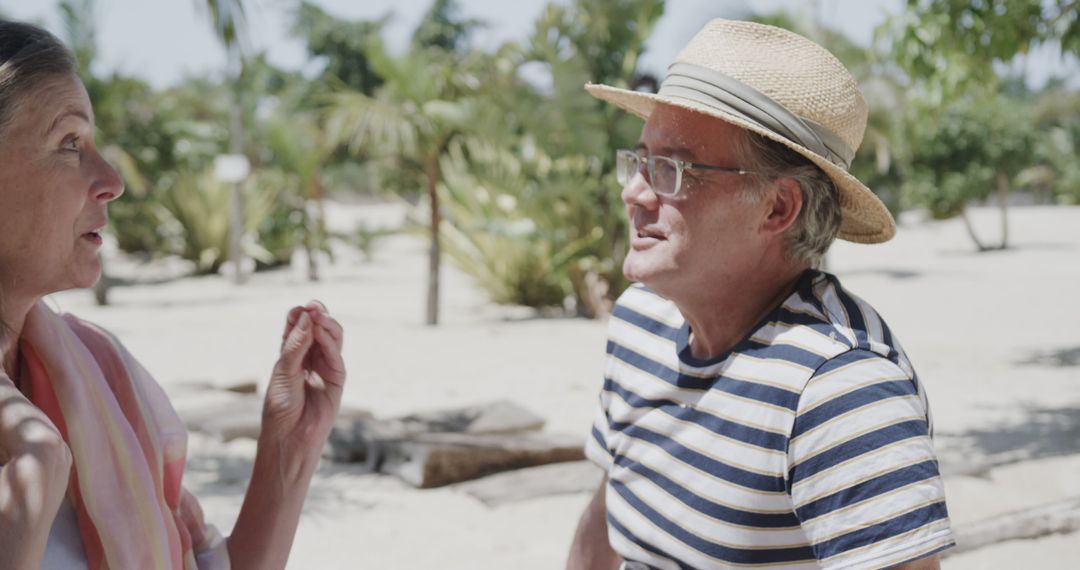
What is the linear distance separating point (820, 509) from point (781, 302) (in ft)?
1.29

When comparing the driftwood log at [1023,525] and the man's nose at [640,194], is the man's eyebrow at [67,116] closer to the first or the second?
the man's nose at [640,194]

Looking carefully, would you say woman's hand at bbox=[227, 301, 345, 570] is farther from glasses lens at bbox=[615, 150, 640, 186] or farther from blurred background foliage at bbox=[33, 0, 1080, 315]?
blurred background foliage at bbox=[33, 0, 1080, 315]

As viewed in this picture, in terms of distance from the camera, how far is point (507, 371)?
871cm

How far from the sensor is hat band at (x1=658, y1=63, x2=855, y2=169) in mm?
1639

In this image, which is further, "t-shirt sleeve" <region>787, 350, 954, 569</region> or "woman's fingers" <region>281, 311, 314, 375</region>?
"woman's fingers" <region>281, 311, 314, 375</region>

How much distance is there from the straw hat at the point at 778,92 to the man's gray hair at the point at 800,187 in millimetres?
35

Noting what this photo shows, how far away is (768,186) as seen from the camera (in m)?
1.71

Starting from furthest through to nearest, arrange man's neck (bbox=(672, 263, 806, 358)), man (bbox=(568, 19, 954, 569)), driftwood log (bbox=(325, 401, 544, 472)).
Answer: driftwood log (bbox=(325, 401, 544, 472))
man's neck (bbox=(672, 263, 806, 358))
man (bbox=(568, 19, 954, 569))

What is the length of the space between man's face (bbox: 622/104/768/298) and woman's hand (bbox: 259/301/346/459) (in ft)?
1.78

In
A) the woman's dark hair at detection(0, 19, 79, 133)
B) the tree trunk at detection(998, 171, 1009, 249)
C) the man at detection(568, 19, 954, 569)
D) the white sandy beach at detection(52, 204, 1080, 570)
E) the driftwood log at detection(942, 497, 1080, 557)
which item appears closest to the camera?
the woman's dark hair at detection(0, 19, 79, 133)

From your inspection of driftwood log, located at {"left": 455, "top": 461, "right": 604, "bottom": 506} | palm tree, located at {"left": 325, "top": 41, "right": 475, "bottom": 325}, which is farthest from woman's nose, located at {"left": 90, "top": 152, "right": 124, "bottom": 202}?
palm tree, located at {"left": 325, "top": 41, "right": 475, "bottom": 325}

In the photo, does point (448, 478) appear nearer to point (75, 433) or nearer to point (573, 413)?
point (573, 413)

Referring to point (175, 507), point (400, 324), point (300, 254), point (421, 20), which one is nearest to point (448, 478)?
point (175, 507)

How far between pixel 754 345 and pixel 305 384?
0.78m
